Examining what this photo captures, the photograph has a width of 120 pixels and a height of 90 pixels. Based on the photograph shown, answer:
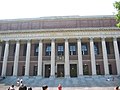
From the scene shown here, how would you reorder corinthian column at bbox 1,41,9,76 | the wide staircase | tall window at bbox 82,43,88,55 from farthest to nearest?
tall window at bbox 82,43,88,55, corinthian column at bbox 1,41,9,76, the wide staircase

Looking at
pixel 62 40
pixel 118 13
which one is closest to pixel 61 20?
pixel 62 40

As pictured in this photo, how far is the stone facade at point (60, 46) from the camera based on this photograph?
37.1m

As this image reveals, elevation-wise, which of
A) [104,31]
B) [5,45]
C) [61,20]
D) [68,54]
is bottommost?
[68,54]

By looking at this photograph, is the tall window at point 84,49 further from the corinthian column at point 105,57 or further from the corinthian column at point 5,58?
the corinthian column at point 5,58

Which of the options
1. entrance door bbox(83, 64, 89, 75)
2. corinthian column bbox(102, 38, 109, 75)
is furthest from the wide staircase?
entrance door bbox(83, 64, 89, 75)

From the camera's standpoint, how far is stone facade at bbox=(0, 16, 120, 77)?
37.1 meters

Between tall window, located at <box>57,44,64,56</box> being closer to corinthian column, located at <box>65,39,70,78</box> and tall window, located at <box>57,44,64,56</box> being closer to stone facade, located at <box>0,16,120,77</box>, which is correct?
stone facade, located at <box>0,16,120,77</box>

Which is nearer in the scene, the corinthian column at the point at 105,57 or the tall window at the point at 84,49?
the corinthian column at the point at 105,57

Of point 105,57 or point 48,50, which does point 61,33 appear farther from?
point 105,57

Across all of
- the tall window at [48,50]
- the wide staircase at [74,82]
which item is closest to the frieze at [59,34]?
the tall window at [48,50]

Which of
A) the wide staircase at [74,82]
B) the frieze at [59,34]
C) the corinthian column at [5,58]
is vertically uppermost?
the frieze at [59,34]

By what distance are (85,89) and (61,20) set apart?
21265 millimetres

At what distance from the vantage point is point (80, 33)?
37625 millimetres

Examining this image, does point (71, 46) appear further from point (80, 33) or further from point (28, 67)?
point (28, 67)
